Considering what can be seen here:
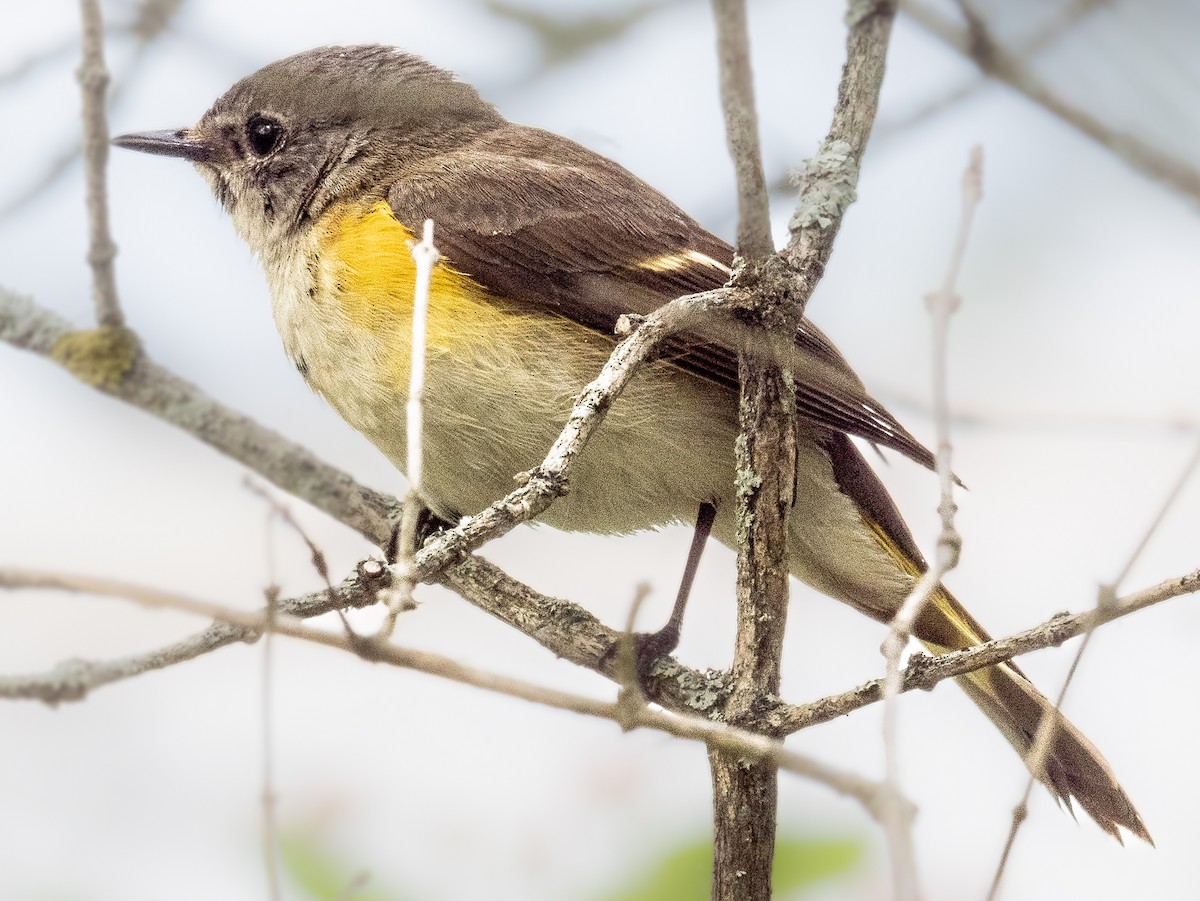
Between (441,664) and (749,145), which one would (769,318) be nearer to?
(749,145)

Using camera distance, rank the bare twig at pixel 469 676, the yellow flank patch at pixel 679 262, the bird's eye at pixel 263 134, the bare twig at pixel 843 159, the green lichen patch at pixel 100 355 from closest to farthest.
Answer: the bare twig at pixel 469 676, the bare twig at pixel 843 159, the green lichen patch at pixel 100 355, the yellow flank patch at pixel 679 262, the bird's eye at pixel 263 134

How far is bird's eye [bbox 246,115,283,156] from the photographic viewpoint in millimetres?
4684

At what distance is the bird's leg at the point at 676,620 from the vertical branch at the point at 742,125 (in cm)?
140

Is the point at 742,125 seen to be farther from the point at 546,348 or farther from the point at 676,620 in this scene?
the point at 676,620

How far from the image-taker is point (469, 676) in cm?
191

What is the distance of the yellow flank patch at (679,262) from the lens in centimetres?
402

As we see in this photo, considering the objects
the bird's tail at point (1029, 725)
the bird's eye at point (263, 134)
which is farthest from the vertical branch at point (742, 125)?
the bird's eye at point (263, 134)

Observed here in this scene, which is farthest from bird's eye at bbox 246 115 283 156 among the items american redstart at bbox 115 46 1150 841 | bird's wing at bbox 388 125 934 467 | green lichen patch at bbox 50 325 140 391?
green lichen patch at bbox 50 325 140 391

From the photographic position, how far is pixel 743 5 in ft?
6.19

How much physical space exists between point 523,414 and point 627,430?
0.32m

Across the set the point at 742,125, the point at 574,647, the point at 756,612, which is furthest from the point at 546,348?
the point at 742,125

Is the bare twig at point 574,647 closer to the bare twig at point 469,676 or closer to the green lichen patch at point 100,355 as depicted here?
the bare twig at point 469,676

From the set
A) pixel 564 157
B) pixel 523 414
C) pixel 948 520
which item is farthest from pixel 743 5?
pixel 564 157

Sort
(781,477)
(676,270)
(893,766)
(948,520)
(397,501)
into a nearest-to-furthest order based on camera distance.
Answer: (893,766) → (948,520) → (781,477) → (676,270) → (397,501)
